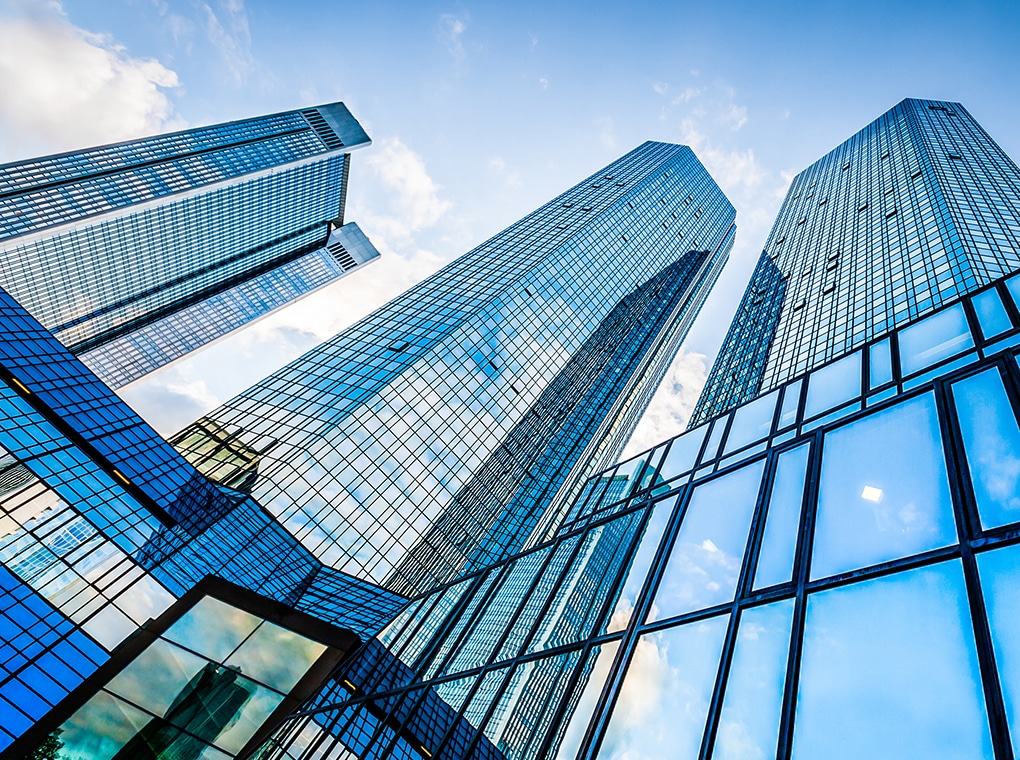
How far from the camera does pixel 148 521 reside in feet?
163

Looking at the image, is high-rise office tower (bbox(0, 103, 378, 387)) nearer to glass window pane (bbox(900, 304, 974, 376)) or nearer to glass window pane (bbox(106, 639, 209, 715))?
glass window pane (bbox(106, 639, 209, 715))

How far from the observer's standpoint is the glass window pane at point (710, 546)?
34.1ft

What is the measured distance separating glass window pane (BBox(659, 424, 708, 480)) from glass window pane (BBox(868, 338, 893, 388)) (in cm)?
530

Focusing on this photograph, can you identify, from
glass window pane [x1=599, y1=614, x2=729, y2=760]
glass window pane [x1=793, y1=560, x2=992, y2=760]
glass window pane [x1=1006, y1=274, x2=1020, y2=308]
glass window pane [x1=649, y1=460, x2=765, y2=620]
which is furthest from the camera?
glass window pane [x1=1006, y1=274, x2=1020, y2=308]

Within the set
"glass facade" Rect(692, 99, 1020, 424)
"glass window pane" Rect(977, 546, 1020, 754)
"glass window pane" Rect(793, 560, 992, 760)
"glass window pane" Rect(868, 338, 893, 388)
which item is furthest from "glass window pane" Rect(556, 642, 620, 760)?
"glass facade" Rect(692, 99, 1020, 424)

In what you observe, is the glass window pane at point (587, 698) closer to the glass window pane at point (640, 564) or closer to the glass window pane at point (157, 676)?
the glass window pane at point (640, 564)

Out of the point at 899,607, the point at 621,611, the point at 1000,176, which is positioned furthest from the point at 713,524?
the point at 1000,176

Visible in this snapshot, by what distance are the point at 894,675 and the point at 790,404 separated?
34.8 feet

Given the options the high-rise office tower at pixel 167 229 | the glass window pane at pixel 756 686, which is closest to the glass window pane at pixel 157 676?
the glass window pane at pixel 756 686

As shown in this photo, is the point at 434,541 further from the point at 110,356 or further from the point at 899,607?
the point at 110,356

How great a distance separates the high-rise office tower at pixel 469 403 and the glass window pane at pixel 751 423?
4334 cm

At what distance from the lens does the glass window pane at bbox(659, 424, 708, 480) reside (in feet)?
55.7

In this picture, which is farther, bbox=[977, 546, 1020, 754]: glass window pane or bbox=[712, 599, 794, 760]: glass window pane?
bbox=[712, 599, 794, 760]: glass window pane

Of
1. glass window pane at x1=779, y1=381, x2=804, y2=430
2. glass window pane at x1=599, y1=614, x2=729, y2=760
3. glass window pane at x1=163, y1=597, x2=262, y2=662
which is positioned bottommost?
glass window pane at x1=779, y1=381, x2=804, y2=430
